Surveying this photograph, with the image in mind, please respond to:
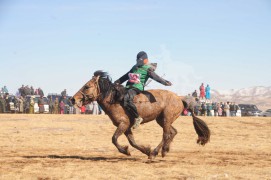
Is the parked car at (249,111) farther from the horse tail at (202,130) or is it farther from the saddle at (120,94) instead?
the saddle at (120,94)

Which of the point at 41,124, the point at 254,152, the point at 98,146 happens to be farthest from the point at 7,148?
the point at 41,124

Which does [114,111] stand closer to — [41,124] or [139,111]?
[139,111]

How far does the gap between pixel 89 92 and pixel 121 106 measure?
0.84 m

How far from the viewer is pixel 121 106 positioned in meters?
11.5

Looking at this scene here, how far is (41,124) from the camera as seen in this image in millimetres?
25328

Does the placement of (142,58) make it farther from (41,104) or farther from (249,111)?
(249,111)

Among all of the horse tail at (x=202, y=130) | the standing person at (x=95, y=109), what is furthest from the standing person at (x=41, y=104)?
the horse tail at (x=202, y=130)

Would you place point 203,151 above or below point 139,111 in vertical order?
below

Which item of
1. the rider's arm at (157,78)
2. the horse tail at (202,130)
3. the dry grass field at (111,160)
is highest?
the rider's arm at (157,78)

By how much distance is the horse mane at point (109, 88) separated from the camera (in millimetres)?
11580

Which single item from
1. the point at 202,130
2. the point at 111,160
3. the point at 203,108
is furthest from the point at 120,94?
the point at 203,108

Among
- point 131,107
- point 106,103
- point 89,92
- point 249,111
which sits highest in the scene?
point 89,92

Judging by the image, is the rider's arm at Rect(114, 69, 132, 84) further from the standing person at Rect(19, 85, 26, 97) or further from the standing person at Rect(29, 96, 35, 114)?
the standing person at Rect(19, 85, 26, 97)

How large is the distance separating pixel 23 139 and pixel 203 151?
6988 millimetres
